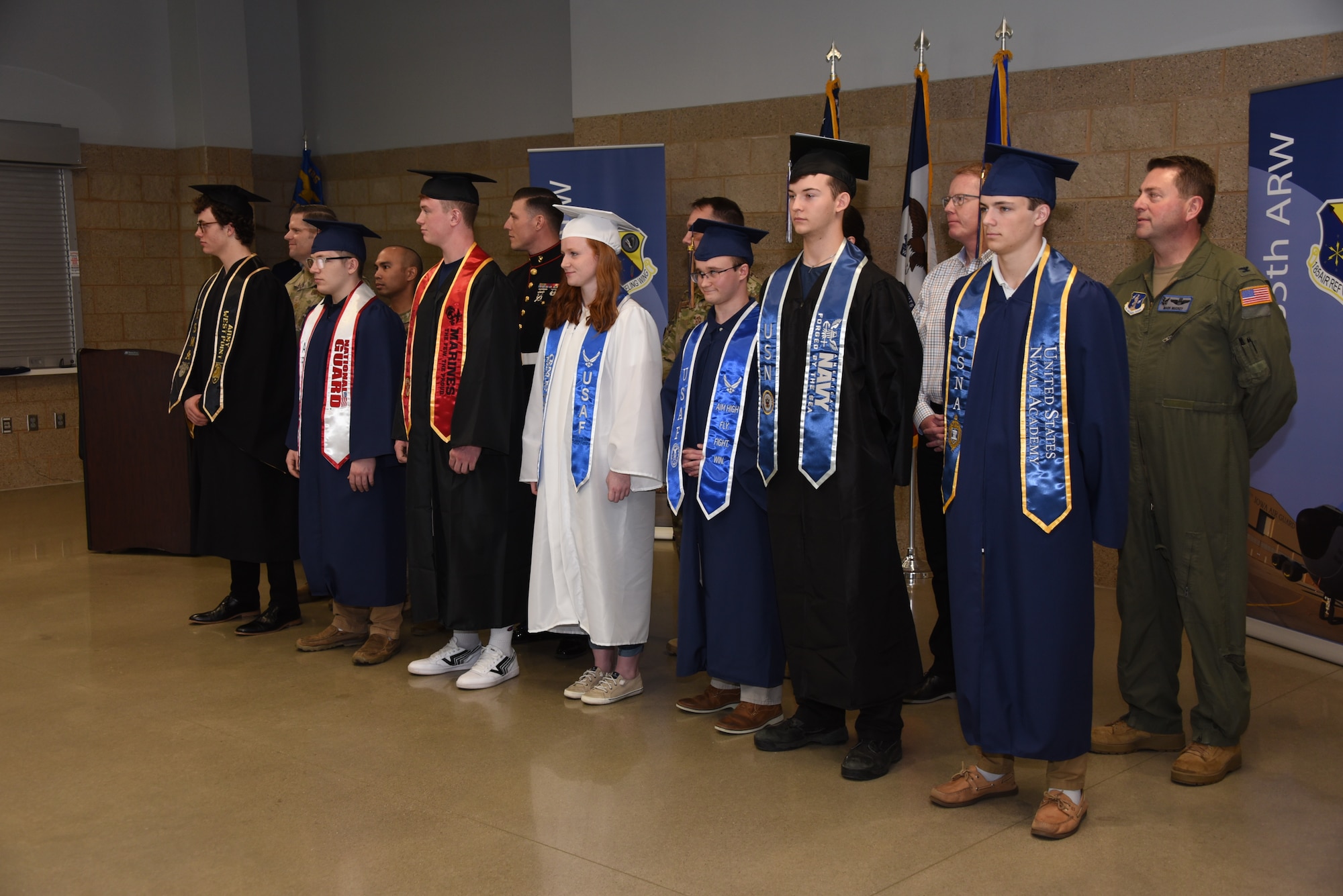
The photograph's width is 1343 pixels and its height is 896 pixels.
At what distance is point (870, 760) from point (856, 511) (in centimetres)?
72

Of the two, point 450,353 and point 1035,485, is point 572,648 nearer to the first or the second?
point 450,353

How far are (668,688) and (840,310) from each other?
1635 millimetres

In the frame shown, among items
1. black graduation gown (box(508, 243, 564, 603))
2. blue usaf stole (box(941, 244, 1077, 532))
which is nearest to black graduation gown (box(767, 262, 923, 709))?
blue usaf stole (box(941, 244, 1077, 532))

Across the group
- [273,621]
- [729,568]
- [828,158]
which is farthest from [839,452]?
[273,621]

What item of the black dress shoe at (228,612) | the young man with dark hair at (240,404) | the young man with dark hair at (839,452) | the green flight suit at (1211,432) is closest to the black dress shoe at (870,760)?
the young man with dark hair at (839,452)

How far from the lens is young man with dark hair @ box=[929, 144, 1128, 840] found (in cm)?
279

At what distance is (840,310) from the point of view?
10.5ft

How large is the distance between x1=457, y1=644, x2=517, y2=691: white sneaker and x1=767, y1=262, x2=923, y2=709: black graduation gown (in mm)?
1316

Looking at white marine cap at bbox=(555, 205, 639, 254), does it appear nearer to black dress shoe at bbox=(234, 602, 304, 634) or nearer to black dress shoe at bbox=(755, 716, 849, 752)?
black dress shoe at bbox=(755, 716, 849, 752)

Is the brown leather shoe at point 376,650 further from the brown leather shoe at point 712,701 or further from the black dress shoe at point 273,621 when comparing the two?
the brown leather shoe at point 712,701

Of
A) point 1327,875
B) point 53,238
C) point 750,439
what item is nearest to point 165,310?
point 53,238

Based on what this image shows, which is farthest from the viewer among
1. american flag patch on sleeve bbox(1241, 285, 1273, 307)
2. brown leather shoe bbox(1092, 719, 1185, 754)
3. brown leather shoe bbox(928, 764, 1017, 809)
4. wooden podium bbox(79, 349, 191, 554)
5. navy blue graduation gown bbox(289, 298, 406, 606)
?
wooden podium bbox(79, 349, 191, 554)

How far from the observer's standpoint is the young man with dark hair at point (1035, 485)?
9.14ft

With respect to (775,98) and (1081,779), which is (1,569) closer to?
(775,98)
